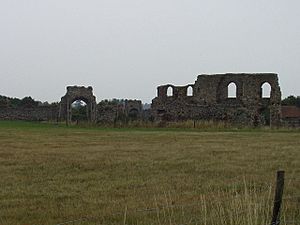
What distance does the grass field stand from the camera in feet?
21.5

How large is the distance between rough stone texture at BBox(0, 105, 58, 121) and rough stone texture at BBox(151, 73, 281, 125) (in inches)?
565

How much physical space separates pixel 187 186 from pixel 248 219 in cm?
362

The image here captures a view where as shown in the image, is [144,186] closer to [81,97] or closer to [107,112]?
[107,112]

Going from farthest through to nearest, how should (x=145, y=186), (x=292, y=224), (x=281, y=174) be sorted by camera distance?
(x=145, y=186) → (x=292, y=224) → (x=281, y=174)

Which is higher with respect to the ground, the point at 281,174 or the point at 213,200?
the point at 281,174

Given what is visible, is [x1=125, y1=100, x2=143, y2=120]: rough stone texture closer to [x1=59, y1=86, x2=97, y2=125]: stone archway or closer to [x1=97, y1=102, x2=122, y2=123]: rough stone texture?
[x1=59, y1=86, x2=97, y2=125]: stone archway

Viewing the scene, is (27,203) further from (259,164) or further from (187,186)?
(259,164)

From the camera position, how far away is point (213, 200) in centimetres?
749

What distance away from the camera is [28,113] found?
54031 millimetres

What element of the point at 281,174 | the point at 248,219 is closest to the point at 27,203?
the point at 248,219

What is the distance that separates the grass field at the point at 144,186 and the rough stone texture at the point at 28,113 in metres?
38.9

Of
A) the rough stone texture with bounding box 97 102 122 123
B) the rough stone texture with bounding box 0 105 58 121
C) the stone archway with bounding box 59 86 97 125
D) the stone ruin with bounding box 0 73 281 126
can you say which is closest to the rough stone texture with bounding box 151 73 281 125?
the stone ruin with bounding box 0 73 281 126

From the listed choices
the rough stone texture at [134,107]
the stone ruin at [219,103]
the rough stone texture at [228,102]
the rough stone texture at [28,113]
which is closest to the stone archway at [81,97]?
the stone ruin at [219,103]

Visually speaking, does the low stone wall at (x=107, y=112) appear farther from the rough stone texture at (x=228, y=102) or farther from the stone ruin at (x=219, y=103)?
the rough stone texture at (x=228, y=102)
